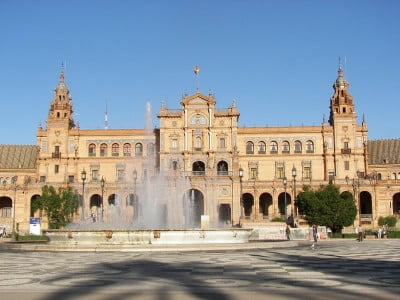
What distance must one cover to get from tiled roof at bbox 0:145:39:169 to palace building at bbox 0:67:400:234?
12.5 feet

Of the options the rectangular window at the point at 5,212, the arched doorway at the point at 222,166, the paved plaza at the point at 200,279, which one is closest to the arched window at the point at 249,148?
the arched doorway at the point at 222,166

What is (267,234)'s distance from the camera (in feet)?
190

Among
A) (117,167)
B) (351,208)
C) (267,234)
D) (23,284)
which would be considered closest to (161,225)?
(267,234)

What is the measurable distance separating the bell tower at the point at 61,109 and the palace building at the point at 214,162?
0.56 ft

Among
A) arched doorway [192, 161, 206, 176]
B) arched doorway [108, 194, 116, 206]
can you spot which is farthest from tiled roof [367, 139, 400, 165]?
arched doorway [108, 194, 116, 206]

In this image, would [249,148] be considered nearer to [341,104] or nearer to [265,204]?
[265,204]

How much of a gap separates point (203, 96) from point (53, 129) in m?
25.7

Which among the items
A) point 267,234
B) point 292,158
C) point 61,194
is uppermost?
point 292,158

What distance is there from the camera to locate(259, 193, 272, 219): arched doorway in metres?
91.1

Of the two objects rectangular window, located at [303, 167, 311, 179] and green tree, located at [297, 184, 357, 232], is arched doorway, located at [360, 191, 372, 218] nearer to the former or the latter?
rectangular window, located at [303, 167, 311, 179]

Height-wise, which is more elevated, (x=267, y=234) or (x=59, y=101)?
(x=59, y=101)

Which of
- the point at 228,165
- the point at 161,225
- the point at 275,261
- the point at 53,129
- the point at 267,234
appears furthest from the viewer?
the point at 53,129

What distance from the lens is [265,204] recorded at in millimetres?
92125

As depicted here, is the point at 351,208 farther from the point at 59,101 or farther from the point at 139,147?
the point at 59,101
